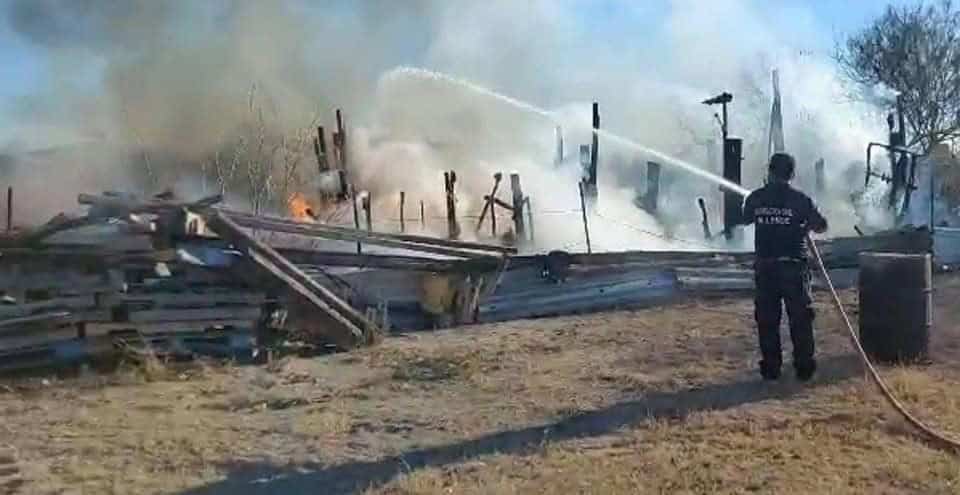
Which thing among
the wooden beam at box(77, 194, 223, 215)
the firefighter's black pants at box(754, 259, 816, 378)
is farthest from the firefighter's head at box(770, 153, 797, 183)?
the wooden beam at box(77, 194, 223, 215)

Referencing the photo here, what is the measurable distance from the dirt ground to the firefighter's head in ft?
4.85

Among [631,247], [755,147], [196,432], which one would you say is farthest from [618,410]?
[755,147]

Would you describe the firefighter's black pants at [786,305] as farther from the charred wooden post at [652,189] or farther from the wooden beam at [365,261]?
the charred wooden post at [652,189]

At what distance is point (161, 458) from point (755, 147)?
1279 inches

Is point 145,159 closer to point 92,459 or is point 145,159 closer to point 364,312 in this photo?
point 364,312

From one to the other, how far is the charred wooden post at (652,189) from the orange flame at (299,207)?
7959 mm

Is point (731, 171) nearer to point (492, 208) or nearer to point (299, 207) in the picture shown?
point (492, 208)

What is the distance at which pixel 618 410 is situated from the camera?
7562 mm

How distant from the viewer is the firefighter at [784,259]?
26.3 ft

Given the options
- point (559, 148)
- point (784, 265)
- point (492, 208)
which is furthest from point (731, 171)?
point (784, 265)

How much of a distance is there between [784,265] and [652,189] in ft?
60.0

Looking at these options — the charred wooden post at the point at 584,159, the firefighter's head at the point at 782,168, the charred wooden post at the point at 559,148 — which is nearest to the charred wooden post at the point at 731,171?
the charred wooden post at the point at 584,159

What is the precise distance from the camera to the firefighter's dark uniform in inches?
315

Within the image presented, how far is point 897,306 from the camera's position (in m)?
8.60
